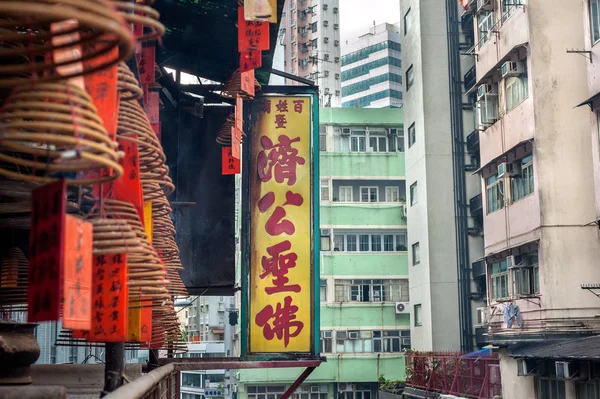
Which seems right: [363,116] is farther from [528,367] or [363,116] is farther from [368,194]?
[528,367]

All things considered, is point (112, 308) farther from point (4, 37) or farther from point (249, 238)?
point (249, 238)

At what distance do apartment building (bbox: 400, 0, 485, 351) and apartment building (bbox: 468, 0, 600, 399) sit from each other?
919cm

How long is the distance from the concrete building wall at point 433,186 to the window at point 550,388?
10829 millimetres

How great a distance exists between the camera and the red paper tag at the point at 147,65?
31.7ft

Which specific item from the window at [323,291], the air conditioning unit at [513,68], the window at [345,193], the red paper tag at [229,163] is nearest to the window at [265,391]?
the window at [323,291]

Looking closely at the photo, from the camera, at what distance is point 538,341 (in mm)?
19609

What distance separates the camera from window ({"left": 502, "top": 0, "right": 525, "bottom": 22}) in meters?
21.2

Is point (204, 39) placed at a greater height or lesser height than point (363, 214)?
lesser

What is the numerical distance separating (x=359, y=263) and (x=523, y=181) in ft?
64.6

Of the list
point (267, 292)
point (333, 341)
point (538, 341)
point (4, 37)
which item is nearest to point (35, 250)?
point (4, 37)

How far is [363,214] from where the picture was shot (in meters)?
40.9

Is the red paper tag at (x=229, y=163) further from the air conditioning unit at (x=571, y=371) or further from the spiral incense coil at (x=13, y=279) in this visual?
the air conditioning unit at (x=571, y=371)

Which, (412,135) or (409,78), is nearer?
(412,135)

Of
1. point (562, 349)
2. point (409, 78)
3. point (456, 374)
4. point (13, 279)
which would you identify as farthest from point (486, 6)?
point (13, 279)
